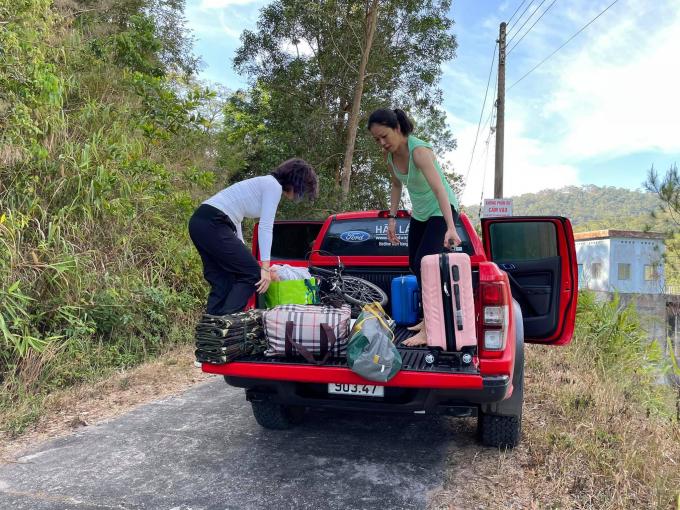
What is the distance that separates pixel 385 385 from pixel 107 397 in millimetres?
2960

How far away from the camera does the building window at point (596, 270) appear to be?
1304 inches

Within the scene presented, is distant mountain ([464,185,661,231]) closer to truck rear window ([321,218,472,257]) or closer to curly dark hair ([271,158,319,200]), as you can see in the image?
truck rear window ([321,218,472,257])

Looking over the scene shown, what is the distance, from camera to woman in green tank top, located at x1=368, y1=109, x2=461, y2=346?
10.4 feet

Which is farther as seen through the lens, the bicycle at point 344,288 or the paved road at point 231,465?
the bicycle at point 344,288

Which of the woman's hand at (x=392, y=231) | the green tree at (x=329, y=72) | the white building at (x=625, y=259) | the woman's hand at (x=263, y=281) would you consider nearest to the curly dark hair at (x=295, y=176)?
the woman's hand at (x=263, y=281)

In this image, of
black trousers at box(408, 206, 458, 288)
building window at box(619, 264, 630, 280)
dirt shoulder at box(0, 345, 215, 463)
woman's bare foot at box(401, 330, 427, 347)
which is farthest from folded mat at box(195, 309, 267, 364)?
building window at box(619, 264, 630, 280)

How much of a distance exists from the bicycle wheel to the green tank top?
2.78 feet

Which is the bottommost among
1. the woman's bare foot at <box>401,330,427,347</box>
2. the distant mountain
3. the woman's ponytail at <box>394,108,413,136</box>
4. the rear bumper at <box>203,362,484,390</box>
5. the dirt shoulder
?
the dirt shoulder

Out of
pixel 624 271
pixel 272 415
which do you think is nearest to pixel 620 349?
pixel 272 415

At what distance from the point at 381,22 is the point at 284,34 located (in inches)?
123

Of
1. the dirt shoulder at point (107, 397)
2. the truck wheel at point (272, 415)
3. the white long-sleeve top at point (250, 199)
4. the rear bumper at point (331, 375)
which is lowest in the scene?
the dirt shoulder at point (107, 397)

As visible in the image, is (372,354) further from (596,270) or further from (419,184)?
(596,270)

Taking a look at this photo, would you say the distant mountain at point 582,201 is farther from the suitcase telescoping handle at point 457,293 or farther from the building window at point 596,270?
the suitcase telescoping handle at point 457,293

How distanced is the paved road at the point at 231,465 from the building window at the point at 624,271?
33098 millimetres
